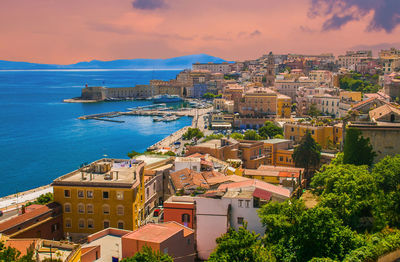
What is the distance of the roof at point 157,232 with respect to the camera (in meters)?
11.3

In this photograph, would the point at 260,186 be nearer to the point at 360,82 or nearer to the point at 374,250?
the point at 374,250

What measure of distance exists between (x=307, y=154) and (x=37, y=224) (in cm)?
1676

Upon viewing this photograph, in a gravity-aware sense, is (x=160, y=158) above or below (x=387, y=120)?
below

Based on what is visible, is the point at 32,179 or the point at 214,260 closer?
the point at 214,260

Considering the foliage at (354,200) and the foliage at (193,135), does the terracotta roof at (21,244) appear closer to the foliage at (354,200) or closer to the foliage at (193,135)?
the foliage at (354,200)

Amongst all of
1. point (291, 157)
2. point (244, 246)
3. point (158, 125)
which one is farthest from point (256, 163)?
point (158, 125)

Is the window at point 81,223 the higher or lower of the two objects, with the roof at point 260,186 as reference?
lower

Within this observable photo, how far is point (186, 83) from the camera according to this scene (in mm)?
116125

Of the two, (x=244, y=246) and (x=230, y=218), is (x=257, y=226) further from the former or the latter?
(x=244, y=246)

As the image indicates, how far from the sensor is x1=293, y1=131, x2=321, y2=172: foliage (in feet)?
84.8

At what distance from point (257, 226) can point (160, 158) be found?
11.8 meters

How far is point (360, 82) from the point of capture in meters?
60.2

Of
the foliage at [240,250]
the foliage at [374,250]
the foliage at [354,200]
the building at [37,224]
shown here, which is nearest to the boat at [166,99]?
the building at [37,224]

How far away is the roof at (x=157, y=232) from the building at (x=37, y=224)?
4731 millimetres
